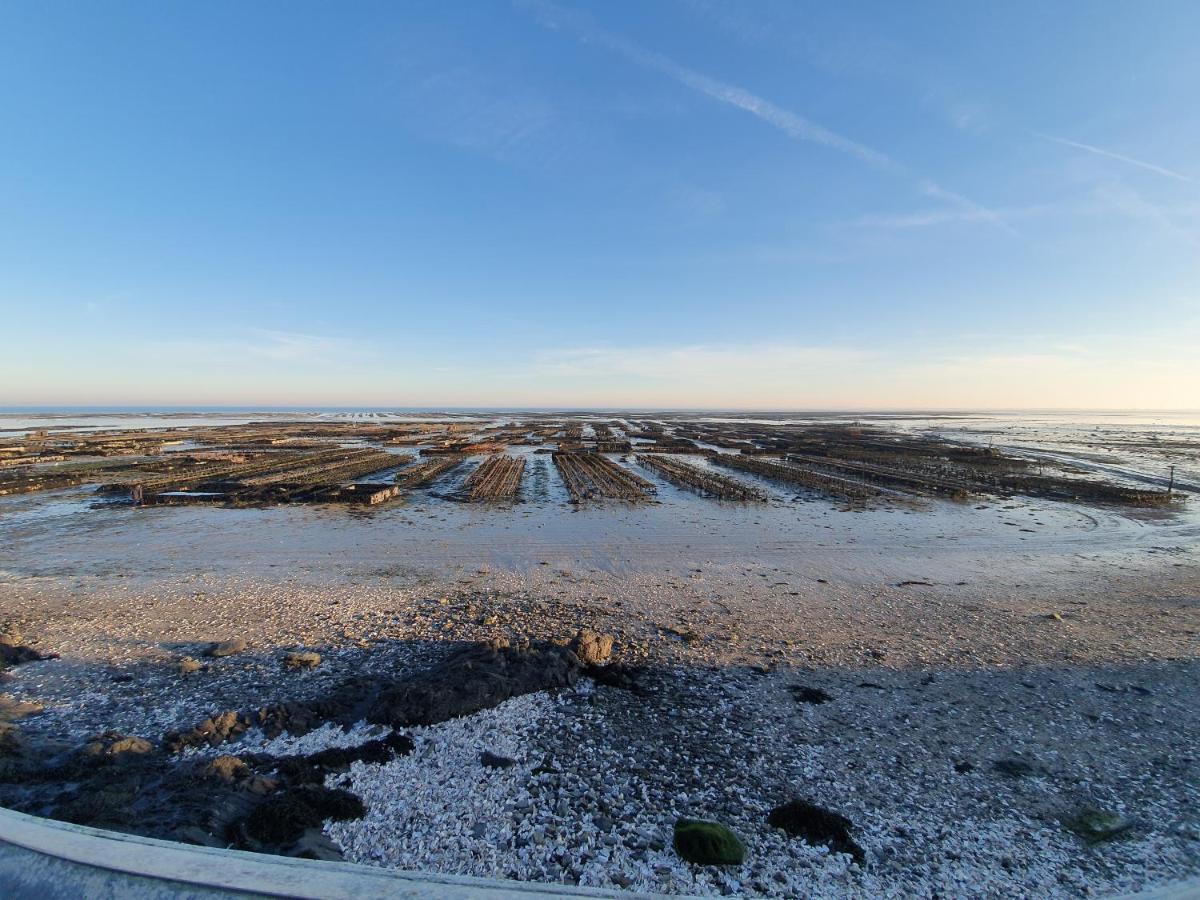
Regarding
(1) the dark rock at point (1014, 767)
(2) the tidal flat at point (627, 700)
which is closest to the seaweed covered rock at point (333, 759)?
(2) the tidal flat at point (627, 700)

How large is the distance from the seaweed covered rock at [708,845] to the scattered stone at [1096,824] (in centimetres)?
339

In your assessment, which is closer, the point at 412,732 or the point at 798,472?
the point at 412,732

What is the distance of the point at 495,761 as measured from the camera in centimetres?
607

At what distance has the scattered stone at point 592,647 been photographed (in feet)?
28.2

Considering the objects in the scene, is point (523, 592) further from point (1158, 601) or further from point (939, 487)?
point (939, 487)

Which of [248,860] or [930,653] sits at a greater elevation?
[248,860]

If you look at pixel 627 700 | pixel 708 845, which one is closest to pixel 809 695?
pixel 627 700

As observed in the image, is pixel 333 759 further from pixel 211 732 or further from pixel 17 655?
pixel 17 655

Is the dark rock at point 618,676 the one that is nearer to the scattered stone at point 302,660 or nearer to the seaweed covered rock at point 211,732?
the scattered stone at point 302,660

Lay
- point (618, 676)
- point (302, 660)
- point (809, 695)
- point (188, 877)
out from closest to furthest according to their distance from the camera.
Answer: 1. point (188, 877)
2. point (809, 695)
3. point (618, 676)
4. point (302, 660)

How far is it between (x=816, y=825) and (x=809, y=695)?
2.69 metres

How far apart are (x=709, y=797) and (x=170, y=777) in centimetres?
570

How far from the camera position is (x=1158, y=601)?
467 inches

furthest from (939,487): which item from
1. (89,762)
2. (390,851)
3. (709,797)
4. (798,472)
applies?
(89,762)
